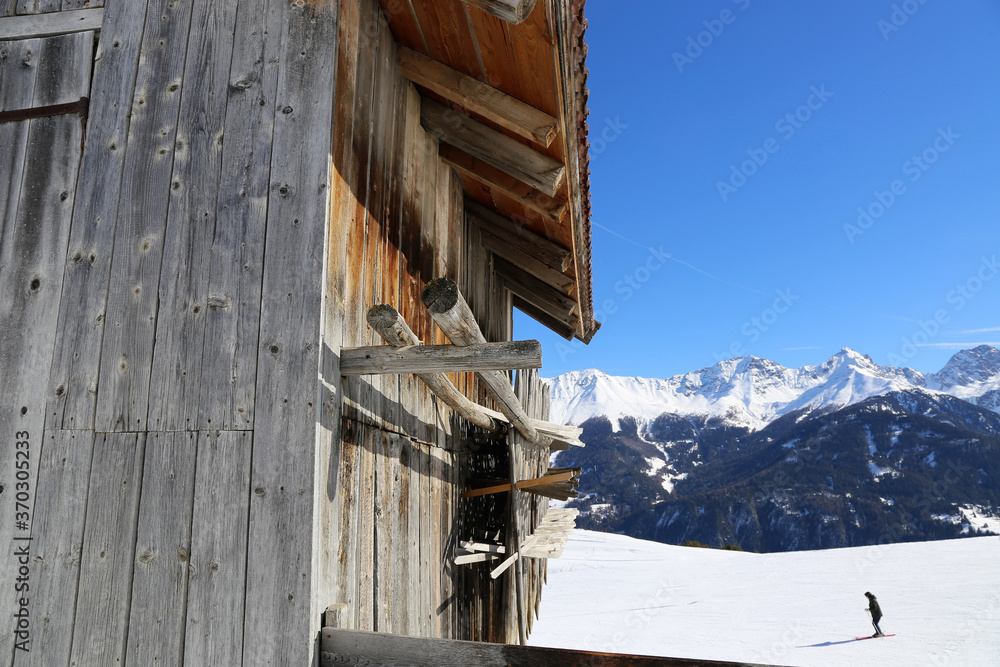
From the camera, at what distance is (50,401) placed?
2.96 metres

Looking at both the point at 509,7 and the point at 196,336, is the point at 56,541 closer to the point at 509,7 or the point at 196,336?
the point at 196,336

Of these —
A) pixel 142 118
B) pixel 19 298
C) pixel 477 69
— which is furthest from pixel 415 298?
pixel 19 298

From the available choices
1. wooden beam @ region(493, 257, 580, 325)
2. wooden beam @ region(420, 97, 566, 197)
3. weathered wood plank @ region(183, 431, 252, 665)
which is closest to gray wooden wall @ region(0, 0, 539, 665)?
weathered wood plank @ region(183, 431, 252, 665)

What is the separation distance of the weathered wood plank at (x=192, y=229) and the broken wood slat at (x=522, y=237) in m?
3.30

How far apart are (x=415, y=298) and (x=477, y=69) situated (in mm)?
1589

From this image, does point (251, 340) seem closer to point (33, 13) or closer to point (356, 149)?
point (356, 149)

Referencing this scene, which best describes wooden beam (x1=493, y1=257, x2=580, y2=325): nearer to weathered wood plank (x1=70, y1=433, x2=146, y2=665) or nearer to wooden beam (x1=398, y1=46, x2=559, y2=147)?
wooden beam (x1=398, y1=46, x2=559, y2=147)

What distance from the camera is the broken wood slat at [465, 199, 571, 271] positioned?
6.29 metres

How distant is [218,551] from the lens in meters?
2.63

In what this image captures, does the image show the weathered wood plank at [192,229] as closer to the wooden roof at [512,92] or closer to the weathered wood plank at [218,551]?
the weathered wood plank at [218,551]

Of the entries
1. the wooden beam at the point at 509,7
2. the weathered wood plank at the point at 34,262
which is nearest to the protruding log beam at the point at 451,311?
the wooden beam at the point at 509,7

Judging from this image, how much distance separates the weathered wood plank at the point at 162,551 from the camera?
2.60m

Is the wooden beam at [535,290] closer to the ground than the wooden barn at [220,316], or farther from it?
farther from it

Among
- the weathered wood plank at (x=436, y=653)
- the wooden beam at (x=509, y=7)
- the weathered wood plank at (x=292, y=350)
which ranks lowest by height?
the weathered wood plank at (x=436, y=653)
